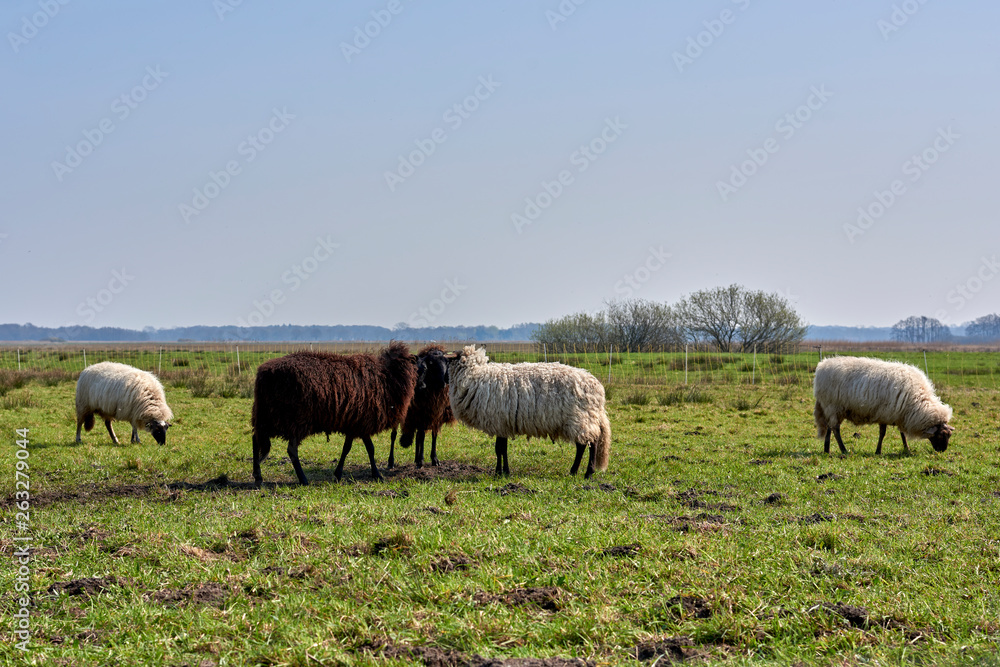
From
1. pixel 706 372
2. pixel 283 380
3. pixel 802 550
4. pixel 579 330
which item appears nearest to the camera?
pixel 802 550

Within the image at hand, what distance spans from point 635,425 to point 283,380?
972cm

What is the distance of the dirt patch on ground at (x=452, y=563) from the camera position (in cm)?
587

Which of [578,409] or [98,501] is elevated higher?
[578,409]

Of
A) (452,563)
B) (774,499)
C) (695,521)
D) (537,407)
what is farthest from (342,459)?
(774,499)

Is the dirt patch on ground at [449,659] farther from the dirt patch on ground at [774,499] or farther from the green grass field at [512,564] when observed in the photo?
the dirt patch on ground at [774,499]

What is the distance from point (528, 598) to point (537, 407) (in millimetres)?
6199

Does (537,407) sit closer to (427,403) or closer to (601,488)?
(601,488)

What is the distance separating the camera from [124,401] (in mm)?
14766

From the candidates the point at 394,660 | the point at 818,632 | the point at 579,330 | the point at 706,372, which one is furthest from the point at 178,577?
the point at 579,330

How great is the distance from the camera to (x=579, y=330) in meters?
57.2

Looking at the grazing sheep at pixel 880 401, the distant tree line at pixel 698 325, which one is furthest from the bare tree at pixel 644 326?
→ the grazing sheep at pixel 880 401

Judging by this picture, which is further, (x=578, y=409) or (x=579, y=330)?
(x=579, y=330)

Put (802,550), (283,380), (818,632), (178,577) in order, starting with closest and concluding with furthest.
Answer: (818,632) → (178,577) → (802,550) → (283,380)

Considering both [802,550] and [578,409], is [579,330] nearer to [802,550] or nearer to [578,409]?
[578,409]
